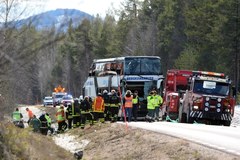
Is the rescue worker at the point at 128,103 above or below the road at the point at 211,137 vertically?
above

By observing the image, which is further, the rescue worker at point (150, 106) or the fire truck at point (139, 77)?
the fire truck at point (139, 77)

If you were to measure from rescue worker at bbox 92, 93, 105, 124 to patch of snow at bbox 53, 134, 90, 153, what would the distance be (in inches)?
63.2

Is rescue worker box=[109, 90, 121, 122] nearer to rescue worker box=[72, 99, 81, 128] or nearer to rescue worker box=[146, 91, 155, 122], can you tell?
rescue worker box=[146, 91, 155, 122]

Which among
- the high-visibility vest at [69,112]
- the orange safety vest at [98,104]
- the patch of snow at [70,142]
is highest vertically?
the orange safety vest at [98,104]

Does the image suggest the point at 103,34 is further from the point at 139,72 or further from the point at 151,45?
the point at 139,72

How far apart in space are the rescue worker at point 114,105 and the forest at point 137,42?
3713mm

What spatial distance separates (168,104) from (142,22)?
66.0 m

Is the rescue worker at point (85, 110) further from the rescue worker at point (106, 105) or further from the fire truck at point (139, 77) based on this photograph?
the fire truck at point (139, 77)

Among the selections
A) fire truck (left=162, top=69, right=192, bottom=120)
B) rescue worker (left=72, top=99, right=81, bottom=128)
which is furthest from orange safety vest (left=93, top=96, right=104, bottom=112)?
fire truck (left=162, top=69, right=192, bottom=120)

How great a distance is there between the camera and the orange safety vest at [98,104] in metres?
26.5

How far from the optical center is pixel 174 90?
3453 centimetres

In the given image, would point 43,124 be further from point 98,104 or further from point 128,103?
point 128,103

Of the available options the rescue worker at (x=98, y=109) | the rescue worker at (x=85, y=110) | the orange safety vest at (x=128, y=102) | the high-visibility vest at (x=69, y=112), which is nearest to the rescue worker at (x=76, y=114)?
the high-visibility vest at (x=69, y=112)

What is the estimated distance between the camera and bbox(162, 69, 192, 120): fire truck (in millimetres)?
31859
